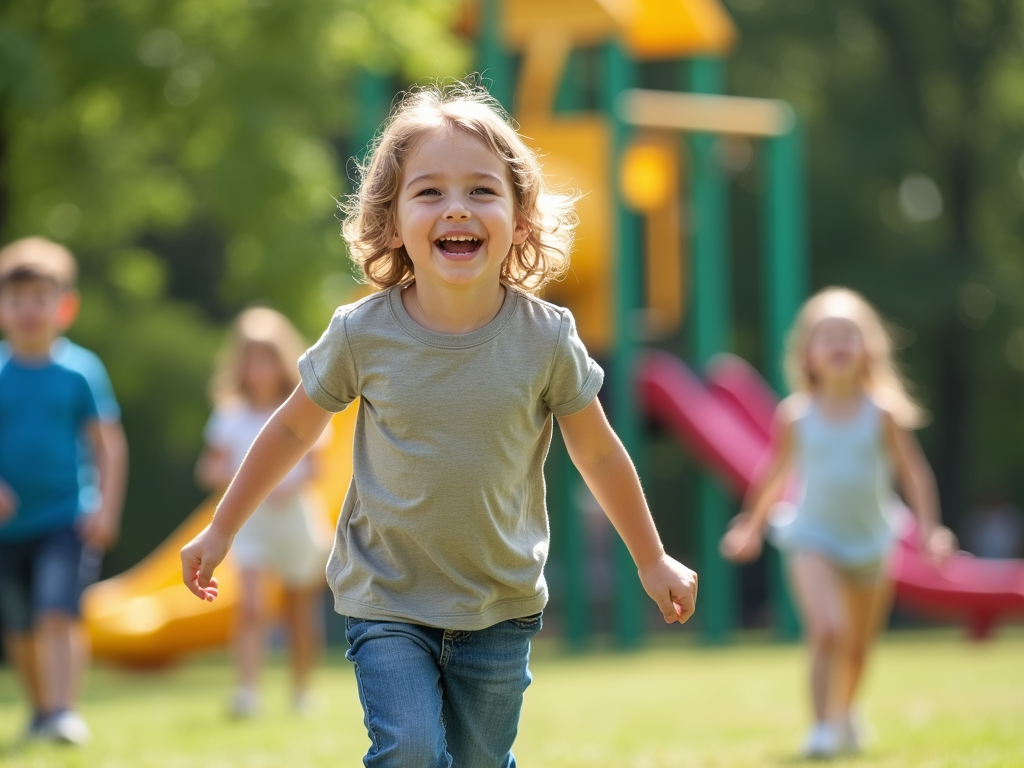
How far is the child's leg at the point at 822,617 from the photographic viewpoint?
618 centimetres

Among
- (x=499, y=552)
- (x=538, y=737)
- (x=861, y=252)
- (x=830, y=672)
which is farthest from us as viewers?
(x=861, y=252)

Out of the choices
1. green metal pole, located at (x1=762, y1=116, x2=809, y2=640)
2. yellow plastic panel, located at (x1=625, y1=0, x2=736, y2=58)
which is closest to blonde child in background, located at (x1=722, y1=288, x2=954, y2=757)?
green metal pole, located at (x1=762, y1=116, x2=809, y2=640)

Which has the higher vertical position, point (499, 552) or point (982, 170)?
point (982, 170)

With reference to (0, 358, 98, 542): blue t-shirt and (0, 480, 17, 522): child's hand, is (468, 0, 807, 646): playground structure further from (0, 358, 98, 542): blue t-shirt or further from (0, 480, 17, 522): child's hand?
(0, 480, 17, 522): child's hand

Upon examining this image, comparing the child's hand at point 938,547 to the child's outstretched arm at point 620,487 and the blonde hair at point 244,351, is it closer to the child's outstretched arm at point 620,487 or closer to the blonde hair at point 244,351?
the child's outstretched arm at point 620,487

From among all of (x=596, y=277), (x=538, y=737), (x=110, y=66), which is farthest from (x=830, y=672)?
(x=110, y=66)

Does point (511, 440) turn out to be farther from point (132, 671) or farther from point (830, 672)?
point (132, 671)

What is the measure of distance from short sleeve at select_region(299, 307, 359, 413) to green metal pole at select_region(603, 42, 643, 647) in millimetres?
10582

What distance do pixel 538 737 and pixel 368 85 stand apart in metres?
9.72

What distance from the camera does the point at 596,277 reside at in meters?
14.6

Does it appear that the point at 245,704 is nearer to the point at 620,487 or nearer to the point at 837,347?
the point at 837,347

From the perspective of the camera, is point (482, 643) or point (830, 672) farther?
point (830, 672)

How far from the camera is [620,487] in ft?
12.5

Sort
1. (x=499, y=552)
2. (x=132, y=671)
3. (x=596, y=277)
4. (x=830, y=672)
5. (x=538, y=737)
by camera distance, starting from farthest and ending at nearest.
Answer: (x=596, y=277) → (x=132, y=671) → (x=538, y=737) → (x=830, y=672) → (x=499, y=552)
